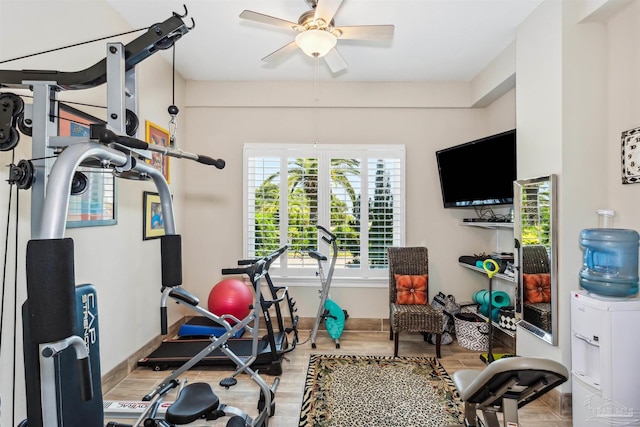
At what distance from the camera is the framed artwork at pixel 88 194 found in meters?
2.06

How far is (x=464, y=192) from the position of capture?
341 centimetres

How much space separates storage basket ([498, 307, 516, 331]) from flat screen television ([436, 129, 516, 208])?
1.07m

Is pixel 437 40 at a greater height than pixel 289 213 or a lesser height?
greater

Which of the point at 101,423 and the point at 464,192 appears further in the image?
the point at 464,192

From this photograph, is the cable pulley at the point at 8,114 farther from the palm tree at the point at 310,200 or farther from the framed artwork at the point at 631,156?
the framed artwork at the point at 631,156

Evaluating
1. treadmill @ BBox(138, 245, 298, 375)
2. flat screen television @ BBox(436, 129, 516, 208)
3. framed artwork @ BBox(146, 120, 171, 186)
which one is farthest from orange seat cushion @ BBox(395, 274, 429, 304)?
framed artwork @ BBox(146, 120, 171, 186)

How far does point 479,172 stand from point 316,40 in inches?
84.6

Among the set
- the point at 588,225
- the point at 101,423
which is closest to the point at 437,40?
the point at 588,225

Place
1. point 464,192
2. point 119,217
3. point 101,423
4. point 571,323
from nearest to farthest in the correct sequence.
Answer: point 101,423 < point 571,323 < point 119,217 < point 464,192

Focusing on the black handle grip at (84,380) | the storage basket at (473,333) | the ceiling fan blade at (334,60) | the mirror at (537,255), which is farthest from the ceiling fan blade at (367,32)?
the storage basket at (473,333)

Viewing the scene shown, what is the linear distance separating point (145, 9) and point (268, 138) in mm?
1757

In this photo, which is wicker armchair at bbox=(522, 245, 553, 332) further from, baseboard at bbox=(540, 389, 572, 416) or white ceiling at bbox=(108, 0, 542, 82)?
white ceiling at bbox=(108, 0, 542, 82)

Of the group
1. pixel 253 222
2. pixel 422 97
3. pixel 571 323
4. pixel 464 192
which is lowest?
pixel 571 323

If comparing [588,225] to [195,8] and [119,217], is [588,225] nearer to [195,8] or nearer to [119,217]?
[195,8]
